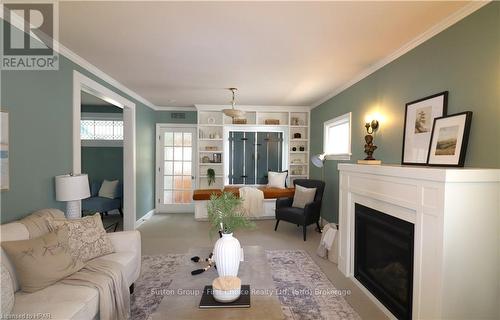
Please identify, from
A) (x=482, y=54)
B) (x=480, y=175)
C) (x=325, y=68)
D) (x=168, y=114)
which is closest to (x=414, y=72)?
(x=482, y=54)

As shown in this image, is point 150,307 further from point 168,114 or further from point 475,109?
point 168,114

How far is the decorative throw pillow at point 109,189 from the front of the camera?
5.35 meters

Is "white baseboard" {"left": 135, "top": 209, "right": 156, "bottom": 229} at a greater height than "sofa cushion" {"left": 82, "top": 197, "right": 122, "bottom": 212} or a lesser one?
lesser

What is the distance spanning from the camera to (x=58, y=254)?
1.88 meters

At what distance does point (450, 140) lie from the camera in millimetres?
2084

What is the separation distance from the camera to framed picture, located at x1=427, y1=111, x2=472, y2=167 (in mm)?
1962

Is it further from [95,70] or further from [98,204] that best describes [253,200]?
[95,70]

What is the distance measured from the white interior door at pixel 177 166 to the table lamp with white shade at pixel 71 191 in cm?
338

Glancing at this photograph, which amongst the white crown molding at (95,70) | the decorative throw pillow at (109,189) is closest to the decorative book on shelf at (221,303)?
the white crown molding at (95,70)

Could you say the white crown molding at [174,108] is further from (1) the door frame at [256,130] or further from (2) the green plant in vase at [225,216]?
A: (2) the green plant in vase at [225,216]

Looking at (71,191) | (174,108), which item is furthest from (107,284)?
(174,108)

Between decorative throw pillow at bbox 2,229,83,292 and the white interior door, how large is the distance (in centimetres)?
420

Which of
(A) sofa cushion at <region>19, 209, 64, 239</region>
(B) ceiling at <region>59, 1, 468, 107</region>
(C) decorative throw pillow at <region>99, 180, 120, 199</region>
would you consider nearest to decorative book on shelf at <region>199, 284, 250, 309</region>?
(A) sofa cushion at <region>19, 209, 64, 239</region>

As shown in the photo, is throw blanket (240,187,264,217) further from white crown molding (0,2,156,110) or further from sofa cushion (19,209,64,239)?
sofa cushion (19,209,64,239)
